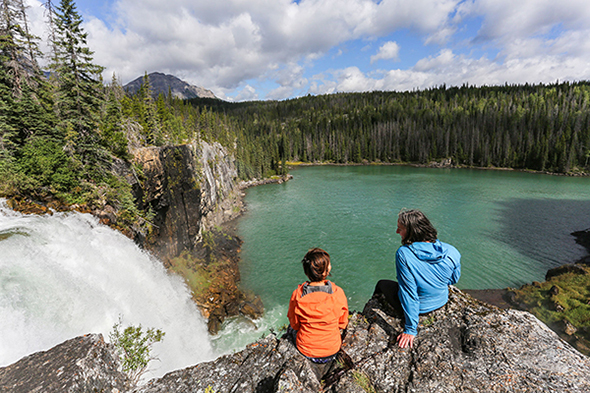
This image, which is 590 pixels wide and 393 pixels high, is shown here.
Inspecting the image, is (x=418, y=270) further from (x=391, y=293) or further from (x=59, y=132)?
(x=59, y=132)

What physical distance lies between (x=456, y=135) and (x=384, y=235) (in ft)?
388

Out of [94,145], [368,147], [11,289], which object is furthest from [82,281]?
[368,147]

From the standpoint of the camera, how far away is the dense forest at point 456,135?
87.6 m

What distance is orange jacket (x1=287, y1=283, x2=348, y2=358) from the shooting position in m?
3.92

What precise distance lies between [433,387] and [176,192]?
20.7m

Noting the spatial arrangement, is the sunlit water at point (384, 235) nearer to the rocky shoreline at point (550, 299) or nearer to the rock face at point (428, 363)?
the rocky shoreline at point (550, 299)

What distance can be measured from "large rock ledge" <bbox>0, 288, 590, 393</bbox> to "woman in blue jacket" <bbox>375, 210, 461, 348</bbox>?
47 centimetres

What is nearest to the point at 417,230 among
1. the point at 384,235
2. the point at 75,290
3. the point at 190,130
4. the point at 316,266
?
the point at 316,266

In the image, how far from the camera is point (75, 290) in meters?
7.71

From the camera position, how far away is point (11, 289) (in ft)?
20.3

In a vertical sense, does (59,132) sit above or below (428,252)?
above

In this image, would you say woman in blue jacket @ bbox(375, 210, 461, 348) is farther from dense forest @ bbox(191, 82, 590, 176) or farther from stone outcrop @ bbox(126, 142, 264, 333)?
dense forest @ bbox(191, 82, 590, 176)

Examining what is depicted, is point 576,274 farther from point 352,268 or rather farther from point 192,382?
point 192,382

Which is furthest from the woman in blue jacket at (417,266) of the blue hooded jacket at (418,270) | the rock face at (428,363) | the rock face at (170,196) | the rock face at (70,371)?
the rock face at (170,196)
